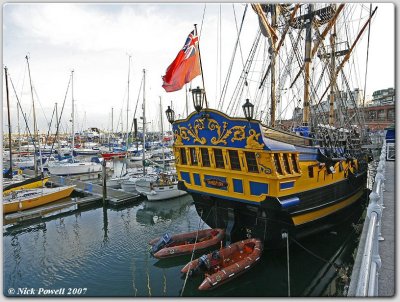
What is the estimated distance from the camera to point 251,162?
30.1 ft

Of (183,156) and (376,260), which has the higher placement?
(183,156)

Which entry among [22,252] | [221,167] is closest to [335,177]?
[221,167]

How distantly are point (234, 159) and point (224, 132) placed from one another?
985 millimetres

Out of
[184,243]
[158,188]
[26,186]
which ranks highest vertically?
[26,186]

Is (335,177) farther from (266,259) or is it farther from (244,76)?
(244,76)

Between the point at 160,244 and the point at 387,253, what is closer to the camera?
the point at 387,253

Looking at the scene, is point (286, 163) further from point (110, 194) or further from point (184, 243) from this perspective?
point (110, 194)

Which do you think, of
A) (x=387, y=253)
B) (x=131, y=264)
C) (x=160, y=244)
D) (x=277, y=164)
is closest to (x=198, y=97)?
(x=277, y=164)

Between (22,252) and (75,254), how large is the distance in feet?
8.25

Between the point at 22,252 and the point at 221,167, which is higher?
the point at 221,167

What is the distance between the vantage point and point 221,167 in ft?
32.9

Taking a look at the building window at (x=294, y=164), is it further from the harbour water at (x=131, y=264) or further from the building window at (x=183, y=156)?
the building window at (x=183, y=156)

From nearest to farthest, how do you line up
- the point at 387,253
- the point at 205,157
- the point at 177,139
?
the point at 387,253, the point at 205,157, the point at 177,139

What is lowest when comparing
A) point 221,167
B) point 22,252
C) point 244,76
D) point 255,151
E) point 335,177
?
point 22,252
